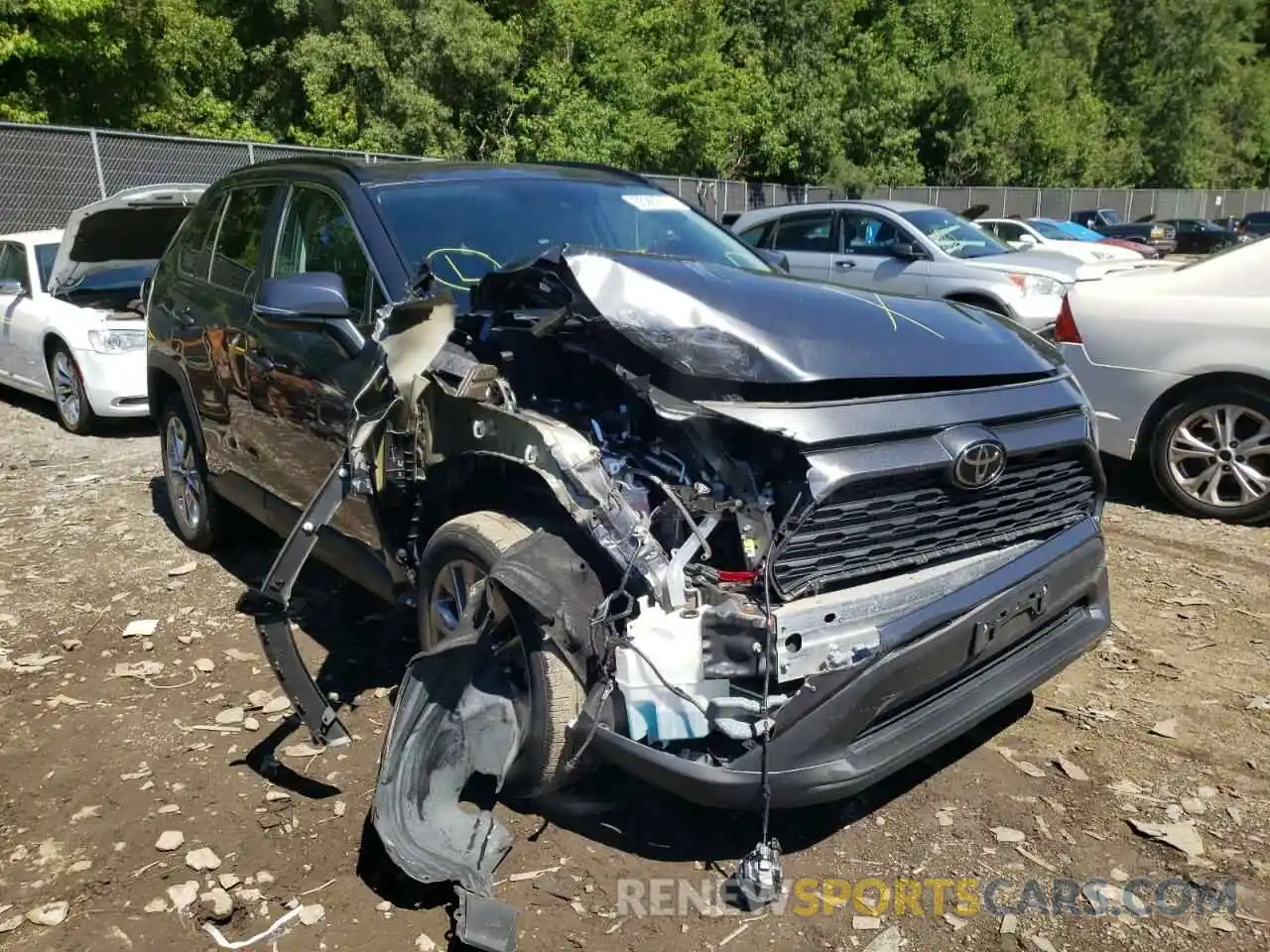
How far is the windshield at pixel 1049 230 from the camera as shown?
→ 21358 mm

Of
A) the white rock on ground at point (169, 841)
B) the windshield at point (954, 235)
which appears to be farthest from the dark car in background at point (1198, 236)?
the white rock on ground at point (169, 841)

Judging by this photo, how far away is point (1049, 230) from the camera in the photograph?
2200 centimetres

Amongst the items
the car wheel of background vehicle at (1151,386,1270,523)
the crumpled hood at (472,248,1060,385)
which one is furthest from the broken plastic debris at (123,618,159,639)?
the car wheel of background vehicle at (1151,386,1270,523)

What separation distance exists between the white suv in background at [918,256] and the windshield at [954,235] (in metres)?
0.01

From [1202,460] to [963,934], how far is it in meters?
4.01

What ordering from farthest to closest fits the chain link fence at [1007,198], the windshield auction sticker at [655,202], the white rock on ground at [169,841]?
the chain link fence at [1007,198] < the windshield auction sticker at [655,202] < the white rock on ground at [169,841]

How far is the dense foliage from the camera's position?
21.3 metres

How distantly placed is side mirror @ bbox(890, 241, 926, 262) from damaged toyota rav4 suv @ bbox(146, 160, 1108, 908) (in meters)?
7.77

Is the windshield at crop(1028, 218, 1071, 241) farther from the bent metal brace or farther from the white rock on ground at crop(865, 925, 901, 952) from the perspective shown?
the white rock on ground at crop(865, 925, 901, 952)

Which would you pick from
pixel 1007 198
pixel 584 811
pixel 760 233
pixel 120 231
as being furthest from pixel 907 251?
pixel 1007 198

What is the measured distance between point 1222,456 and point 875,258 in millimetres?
6204

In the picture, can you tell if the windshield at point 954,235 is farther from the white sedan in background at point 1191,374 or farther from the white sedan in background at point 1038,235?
the white sedan in background at point 1038,235

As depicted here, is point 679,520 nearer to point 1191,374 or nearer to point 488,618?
point 488,618

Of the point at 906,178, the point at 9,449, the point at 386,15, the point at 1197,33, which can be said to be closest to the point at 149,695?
the point at 9,449
